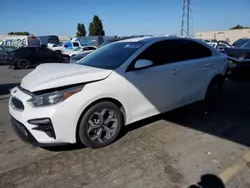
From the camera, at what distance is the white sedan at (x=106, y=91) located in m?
3.60

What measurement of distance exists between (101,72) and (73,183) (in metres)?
1.63

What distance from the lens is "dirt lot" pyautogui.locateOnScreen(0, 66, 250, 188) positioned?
3.16 meters

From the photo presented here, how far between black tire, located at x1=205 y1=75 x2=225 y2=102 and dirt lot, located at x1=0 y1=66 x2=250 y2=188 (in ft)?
3.05

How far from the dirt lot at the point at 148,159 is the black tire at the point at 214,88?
0.93m

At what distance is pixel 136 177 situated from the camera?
10.5 feet

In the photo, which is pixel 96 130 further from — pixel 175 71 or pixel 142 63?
pixel 175 71

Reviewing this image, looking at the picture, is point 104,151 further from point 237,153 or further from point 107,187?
point 237,153

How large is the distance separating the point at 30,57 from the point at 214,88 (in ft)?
50.4

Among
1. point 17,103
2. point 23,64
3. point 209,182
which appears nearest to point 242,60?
point 209,182

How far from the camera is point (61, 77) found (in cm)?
382

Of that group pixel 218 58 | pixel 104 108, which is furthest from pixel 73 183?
pixel 218 58

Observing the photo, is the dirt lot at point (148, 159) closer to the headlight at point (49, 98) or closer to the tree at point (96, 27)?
the headlight at point (49, 98)

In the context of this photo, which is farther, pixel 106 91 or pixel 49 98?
pixel 106 91

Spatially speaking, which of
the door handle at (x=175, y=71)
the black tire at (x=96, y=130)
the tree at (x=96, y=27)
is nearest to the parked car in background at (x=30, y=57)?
the door handle at (x=175, y=71)
